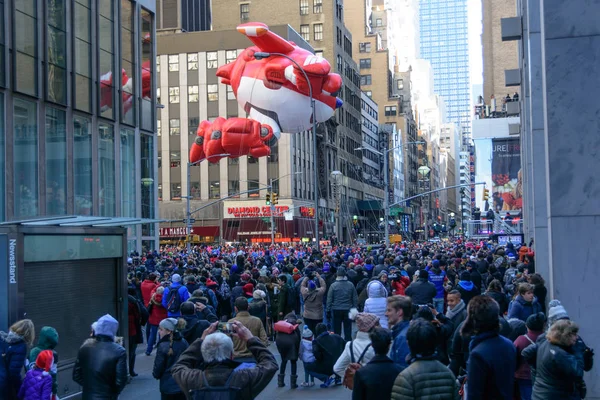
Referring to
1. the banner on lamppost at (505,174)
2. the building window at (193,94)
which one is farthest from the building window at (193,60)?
the banner on lamppost at (505,174)

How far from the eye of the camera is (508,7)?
99000 mm

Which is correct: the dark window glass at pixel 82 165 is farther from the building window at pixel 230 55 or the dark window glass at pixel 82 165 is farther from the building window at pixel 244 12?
the building window at pixel 244 12

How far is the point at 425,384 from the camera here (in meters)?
5.48

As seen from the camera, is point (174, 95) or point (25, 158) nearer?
point (25, 158)

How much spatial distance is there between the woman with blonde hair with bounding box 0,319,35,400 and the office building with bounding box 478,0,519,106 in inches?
3634

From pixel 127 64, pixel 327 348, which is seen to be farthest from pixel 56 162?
pixel 327 348

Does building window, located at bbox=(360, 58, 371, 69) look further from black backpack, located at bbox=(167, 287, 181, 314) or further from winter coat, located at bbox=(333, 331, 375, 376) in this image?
winter coat, located at bbox=(333, 331, 375, 376)

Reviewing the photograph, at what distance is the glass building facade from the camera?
2931 cm

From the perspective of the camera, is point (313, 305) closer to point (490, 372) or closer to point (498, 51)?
point (490, 372)

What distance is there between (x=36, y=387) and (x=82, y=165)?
90.0 feet

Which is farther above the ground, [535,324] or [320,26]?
[320,26]

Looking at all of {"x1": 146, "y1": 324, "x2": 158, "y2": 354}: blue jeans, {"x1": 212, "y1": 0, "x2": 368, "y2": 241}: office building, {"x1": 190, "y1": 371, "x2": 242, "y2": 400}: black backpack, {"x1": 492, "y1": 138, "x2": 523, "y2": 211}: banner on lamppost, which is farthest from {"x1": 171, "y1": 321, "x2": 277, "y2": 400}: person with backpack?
{"x1": 212, "y1": 0, "x2": 368, "y2": 241}: office building

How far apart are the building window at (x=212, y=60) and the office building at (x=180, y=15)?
9.65m

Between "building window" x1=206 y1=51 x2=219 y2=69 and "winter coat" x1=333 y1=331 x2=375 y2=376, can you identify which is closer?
"winter coat" x1=333 y1=331 x2=375 y2=376
